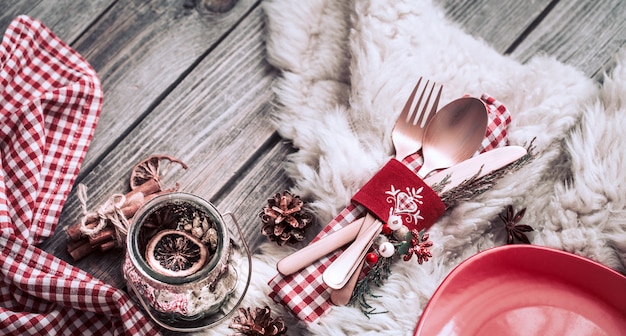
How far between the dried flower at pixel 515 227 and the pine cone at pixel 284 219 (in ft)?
0.90

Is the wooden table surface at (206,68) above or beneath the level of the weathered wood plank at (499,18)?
beneath

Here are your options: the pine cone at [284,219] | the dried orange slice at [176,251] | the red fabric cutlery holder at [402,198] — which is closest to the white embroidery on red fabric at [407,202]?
the red fabric cutlery holder at [402,198]

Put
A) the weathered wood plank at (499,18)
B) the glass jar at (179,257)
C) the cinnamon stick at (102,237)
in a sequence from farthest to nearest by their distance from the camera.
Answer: the weathered wood plank at (499,18)
the cinnamon stick at (102,237)
the glass jar at (179,257)

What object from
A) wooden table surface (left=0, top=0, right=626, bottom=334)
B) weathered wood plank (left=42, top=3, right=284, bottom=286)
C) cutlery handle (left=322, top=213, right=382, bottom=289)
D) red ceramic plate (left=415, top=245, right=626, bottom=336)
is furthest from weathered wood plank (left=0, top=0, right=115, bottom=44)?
red ceramic plate (left=415, top=245, right=626, bottom=336)

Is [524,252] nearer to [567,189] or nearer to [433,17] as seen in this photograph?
[567,189]

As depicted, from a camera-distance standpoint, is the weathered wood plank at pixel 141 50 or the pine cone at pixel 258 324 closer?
the pine cone at pixel 258 324

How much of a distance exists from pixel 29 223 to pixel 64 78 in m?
0.22

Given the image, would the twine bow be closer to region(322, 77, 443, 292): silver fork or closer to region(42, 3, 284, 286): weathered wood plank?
region(42, 3, 284, 286): weathered wood plank

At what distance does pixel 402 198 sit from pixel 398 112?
139mm

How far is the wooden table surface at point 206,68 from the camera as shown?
79 cm

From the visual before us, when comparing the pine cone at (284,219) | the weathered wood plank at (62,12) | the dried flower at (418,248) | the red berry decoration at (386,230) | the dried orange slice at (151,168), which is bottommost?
the dried orange slice at (151,168)

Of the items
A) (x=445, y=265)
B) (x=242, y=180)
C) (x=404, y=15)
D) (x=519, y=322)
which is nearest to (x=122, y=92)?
(x=242, y=180)

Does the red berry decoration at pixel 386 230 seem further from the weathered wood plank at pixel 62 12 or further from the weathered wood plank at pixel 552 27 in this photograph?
the weathered wood plank at pixel 62 12

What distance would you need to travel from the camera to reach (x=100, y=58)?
818mm
